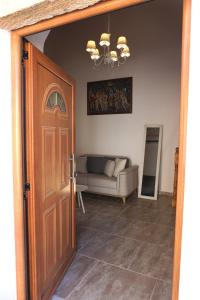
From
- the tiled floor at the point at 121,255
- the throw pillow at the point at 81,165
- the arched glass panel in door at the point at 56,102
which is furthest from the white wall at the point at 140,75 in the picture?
the arched glass panel in door at the point at 56,102

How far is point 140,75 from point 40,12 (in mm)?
3895

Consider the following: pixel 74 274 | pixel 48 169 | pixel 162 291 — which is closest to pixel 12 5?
pixel 48 169

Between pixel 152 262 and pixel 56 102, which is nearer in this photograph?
pixel 56 102

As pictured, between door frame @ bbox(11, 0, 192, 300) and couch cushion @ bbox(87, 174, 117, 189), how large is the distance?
284 cm

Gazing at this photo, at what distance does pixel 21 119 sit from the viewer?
1.45 meters

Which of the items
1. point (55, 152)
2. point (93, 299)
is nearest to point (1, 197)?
point (55, 152)

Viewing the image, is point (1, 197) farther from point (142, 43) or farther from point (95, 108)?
point (142, 43)

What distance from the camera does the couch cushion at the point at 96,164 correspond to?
15.8 ft

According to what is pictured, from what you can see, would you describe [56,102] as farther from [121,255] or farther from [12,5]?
[121,255]

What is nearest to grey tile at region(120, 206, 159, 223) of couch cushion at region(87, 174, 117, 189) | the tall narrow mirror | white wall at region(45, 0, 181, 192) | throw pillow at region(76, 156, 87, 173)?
couch cushion at region(87, 174, 117, 189)

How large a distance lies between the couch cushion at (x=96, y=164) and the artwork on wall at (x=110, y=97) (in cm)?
119

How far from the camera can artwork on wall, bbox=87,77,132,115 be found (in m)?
4.90

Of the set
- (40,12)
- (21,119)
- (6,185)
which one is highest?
(40,12)

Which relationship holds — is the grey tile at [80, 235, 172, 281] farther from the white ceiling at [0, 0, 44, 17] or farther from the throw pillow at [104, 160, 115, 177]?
the white ceiling at [0, 0, 44, 17]
